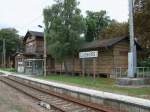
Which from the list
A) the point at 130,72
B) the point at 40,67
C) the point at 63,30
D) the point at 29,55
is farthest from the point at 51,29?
the point at 130,72

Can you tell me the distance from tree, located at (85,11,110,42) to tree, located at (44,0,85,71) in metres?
20.4

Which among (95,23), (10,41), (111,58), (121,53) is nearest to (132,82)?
(111,58)

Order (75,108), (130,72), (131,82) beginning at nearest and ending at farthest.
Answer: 1. (75,108)
2. (131,82)
3. (130,72)

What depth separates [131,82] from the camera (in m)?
20.1

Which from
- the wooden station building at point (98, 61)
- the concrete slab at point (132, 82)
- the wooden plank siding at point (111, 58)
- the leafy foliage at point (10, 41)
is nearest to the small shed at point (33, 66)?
the wooden station building at point (98, 61)

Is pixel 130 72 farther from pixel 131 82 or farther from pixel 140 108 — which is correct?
pixel 140 108

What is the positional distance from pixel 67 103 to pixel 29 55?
127ft

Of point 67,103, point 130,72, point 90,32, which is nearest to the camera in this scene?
point 67,103

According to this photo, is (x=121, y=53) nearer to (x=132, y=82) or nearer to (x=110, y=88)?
(x=132, y=82)

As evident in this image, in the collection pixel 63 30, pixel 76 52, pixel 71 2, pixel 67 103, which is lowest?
pixel 67 103

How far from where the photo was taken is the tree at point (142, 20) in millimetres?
28872

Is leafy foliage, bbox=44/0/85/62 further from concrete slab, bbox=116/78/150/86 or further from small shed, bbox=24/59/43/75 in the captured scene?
concrete slab, bbox=116/78/150/86

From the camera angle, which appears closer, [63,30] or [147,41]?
[147,41]

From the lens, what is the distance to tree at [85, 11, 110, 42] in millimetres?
60125
